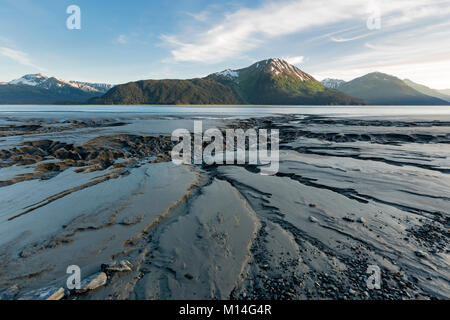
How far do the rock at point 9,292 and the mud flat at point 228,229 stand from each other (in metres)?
0.03

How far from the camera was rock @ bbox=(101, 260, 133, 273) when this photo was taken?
15.4 ft

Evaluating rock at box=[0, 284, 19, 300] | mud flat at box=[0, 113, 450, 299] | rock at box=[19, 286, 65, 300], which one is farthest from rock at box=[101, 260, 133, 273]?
rock at box=[0, 284, 19, 300]

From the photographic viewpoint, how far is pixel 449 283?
435 cm

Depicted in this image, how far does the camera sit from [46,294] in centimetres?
398

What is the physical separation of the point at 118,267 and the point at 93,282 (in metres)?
0.55

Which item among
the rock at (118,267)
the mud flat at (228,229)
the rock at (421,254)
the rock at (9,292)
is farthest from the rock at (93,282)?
the rock at (421,254)

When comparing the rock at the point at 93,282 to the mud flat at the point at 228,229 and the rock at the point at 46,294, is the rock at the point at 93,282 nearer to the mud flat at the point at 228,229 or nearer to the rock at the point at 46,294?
the mud flat at the point at 228,229

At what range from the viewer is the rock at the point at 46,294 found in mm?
3922

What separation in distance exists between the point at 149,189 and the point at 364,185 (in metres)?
10.3

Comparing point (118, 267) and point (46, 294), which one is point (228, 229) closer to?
point (118, 267)

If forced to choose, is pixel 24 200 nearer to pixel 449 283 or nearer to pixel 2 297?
pixel 2 297

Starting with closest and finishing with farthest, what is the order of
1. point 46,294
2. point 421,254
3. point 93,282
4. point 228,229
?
point 46,294
point 93,282
point 421,254
point 228,229

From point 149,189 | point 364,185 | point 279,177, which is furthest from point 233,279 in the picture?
point 364,185

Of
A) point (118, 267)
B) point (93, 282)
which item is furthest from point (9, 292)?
point (118, 267)
